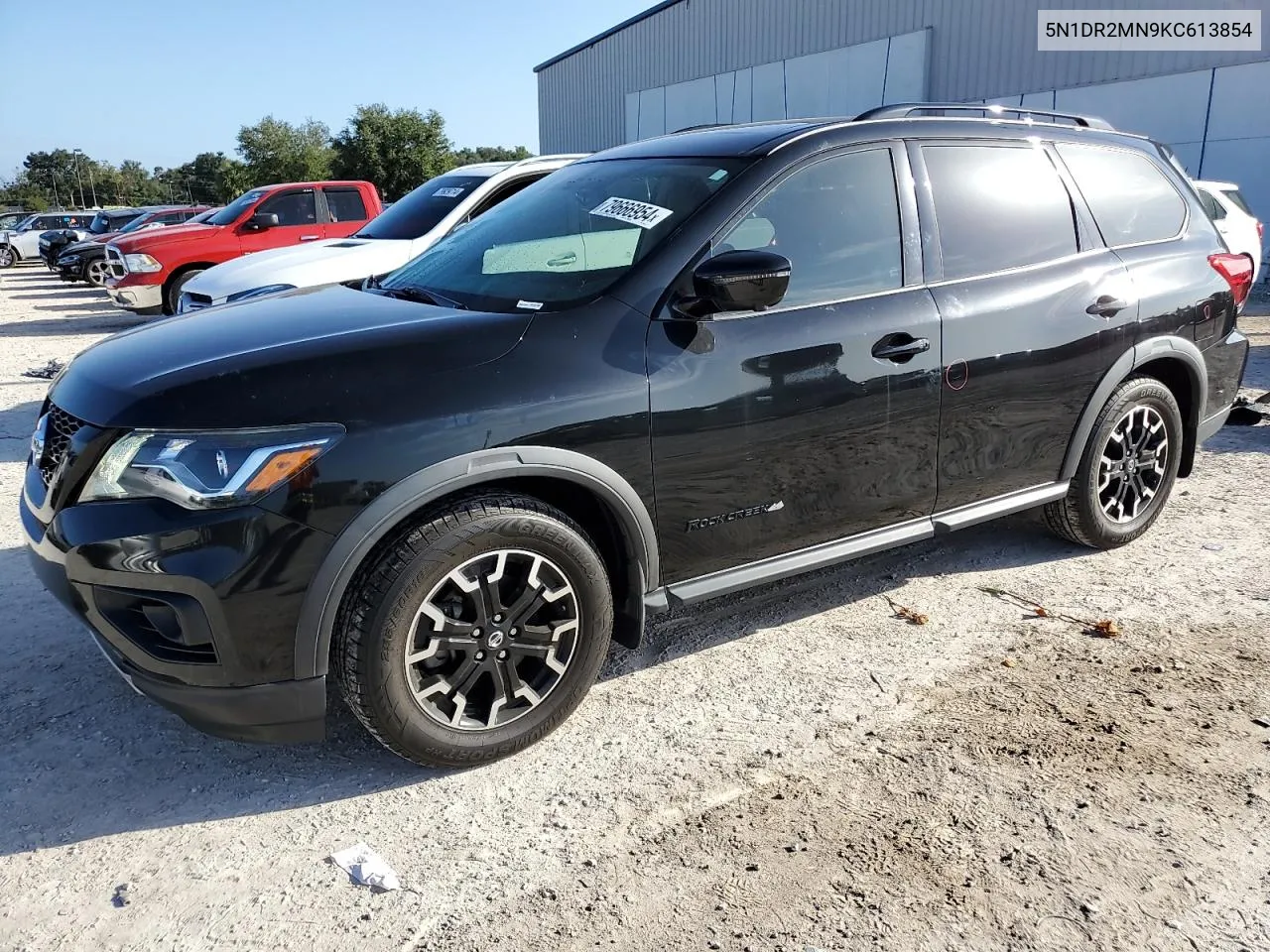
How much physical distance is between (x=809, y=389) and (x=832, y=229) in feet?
2.02

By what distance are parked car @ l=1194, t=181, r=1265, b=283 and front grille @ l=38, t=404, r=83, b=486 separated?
991 cm

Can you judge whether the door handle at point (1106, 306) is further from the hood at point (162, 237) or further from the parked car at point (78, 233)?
the parked car at point (78, 233)

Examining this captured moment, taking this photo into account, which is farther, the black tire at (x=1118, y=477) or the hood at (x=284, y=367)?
the black tire at (x=1118, y=477)

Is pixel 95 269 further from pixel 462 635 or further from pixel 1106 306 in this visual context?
pixel 1106 306

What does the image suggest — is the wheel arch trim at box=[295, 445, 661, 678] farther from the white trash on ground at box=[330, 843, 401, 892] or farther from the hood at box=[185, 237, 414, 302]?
the hood at box=[185, 237, 414, 302]

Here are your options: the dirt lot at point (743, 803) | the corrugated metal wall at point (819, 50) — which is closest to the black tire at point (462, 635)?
the dirt lot at point (743, 803)

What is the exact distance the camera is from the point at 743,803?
2662 millimetres

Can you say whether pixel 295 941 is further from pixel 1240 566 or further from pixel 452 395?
pixel 1240 566

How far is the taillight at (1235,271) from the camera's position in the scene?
4.45 m

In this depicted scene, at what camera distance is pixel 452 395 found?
2.60 m

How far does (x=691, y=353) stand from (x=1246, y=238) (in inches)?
377

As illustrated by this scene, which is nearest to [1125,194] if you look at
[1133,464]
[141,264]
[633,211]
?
[1133,464]

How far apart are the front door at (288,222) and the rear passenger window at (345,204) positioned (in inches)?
8.9

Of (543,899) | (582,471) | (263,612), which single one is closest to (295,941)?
(543,899)
